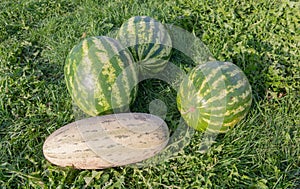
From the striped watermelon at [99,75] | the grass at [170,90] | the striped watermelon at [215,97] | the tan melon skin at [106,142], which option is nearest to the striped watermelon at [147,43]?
the grass at [170,90]

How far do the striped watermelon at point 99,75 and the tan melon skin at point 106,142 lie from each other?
177 mm

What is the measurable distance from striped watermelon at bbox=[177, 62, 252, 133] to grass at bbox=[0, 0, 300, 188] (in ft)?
0.60

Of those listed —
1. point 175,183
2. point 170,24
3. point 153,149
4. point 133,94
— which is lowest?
point 175,183

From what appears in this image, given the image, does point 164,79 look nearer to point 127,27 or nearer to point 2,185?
point 127,27

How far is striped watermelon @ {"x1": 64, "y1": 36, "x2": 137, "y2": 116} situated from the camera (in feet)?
9.63

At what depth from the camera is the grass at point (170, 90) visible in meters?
2.87

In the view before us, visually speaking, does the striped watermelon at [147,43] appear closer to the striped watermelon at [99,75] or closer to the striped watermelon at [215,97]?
the striped watermelon at [99,75]

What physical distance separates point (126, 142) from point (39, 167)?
84 cm

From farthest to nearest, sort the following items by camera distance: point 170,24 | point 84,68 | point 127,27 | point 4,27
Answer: point 4,27 < point 170,24 < point 127,27 < point 84,68

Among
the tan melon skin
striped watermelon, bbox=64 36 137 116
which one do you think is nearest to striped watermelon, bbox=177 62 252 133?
the tan melon skin

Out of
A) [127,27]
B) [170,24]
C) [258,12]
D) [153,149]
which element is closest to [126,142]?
[153,149]

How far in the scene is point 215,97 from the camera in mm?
2912

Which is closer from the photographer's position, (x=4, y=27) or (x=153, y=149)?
(x=153, y=149)

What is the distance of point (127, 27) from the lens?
142 inches
